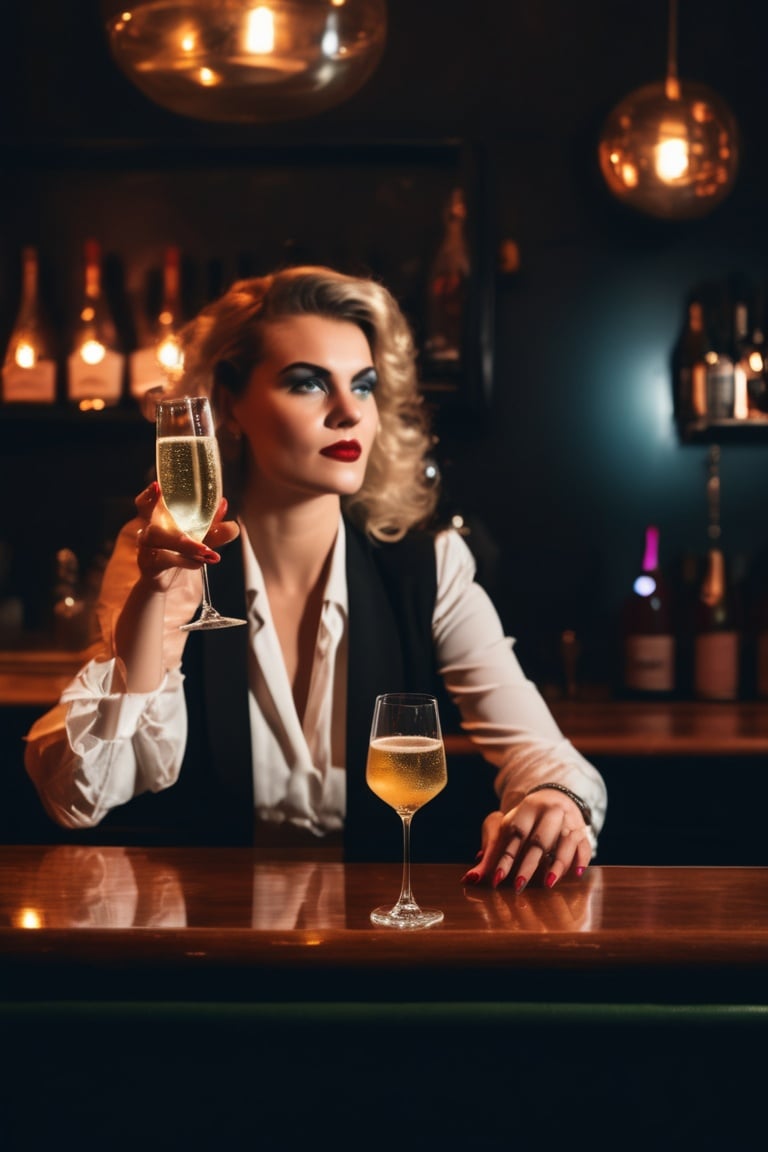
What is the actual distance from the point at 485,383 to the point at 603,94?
81cm

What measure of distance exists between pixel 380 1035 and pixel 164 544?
58cm

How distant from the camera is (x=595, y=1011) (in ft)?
3.31

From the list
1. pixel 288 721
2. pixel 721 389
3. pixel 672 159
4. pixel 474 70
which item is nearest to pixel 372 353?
pixel 288 721

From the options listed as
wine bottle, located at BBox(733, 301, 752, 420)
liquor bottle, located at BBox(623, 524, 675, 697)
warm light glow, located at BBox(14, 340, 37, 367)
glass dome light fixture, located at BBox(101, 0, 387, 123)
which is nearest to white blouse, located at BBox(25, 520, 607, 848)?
glass dome light fixture, located at BBox(101, 0, 387, 123)

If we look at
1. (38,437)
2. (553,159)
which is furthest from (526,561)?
(38,437)

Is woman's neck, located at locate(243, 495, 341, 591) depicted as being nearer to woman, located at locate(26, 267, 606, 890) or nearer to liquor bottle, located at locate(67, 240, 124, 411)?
woman, located at locate(26, 267, 606, 890)

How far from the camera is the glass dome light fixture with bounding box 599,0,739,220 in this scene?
250 centimetres

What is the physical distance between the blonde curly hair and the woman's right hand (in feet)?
1.81

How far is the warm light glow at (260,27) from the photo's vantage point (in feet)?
5.05

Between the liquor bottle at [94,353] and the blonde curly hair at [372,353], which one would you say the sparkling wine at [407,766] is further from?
the liquor bottle at [94,353]

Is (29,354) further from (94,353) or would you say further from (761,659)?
(761,659)

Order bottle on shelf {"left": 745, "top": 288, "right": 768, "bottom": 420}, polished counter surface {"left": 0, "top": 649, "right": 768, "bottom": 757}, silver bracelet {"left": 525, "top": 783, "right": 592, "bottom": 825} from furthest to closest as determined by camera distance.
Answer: bottle on shelf {"left": 745, "top": 288, "right": 768, "bottom": 420}, polished counter surface {"left": 0, "top": 649, "right": 768, "bottom": 757}, silver bracelet {"left": 525, "top": 783, "right": 592, "bottom": 825}

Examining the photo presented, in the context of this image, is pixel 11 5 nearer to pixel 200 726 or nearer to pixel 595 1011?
pixel 200 726

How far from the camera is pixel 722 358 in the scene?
294 centimetres
